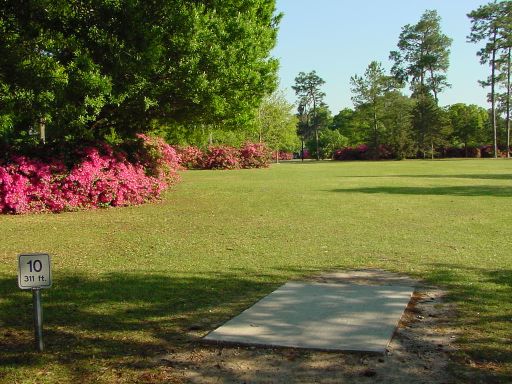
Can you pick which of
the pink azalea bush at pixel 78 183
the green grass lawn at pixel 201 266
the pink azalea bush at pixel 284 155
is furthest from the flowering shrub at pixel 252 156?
the pink azalea bush at pixel 284 155

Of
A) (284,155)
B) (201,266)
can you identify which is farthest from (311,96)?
(201,266)

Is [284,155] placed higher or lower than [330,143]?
lower

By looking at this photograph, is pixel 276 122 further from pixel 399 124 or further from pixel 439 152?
pixel 439 152

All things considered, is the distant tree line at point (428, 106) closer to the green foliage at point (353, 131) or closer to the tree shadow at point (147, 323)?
the green foliage at point (353, 131)

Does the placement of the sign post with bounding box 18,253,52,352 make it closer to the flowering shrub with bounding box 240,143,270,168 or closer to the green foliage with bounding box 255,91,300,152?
the flowering shrub with bounding box 240,143,270,168

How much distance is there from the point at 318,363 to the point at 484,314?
2.07m

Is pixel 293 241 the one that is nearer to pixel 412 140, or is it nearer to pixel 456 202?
pixel 456 202

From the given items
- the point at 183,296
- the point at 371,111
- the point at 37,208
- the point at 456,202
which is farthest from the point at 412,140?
the point at 183,296

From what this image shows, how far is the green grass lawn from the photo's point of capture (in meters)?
4.20

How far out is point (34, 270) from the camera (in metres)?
3.93

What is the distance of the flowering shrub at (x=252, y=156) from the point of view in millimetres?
49125

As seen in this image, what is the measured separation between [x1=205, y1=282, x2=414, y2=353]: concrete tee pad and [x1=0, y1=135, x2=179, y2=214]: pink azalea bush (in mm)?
10043

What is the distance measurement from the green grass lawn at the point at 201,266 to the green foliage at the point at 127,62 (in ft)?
9.59

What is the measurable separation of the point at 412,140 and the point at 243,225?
66.4 metres
